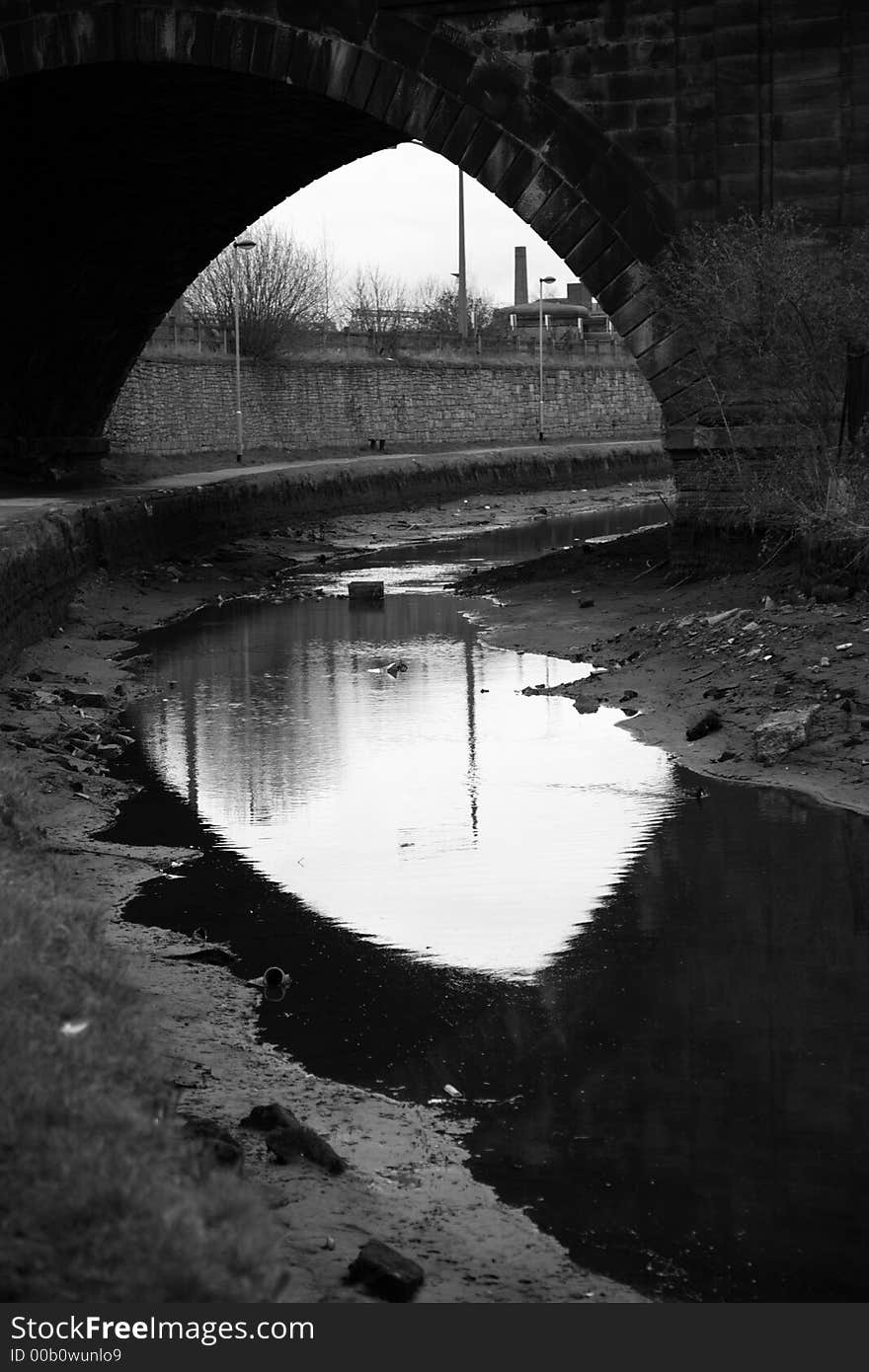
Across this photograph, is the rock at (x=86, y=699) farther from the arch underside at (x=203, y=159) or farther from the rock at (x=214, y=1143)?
the rock at (x=214, y=1143)

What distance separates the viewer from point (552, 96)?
20250 mm

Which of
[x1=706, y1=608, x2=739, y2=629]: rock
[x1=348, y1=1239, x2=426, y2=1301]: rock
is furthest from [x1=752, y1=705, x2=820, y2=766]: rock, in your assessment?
[x1=348, y1=1239, x2=426, y2=1301]: rock

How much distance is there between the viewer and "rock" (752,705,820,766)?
1177cm

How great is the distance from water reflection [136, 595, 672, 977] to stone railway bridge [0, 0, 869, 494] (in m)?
5.09

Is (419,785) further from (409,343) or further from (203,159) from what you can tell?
(409,343)

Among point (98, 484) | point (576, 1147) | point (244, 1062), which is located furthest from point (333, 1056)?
point (98, 484)

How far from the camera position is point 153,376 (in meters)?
43.6

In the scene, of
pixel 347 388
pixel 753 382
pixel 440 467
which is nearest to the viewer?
pixel 753 382

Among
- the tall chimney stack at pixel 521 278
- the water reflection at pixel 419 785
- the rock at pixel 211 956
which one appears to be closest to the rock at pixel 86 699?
the water reflection at pixel 419 785

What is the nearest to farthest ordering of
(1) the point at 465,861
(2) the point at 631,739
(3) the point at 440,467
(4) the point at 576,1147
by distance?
1. (4) the point at 576,1147
2. (1) the point at 465,861
3. (2) the point at 631,739
4. (3) the point at 440,467

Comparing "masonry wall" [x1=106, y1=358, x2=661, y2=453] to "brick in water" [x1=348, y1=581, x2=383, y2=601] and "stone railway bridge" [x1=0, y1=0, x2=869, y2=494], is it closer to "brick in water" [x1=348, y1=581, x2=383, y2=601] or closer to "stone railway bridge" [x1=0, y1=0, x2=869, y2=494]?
"stone railway bridge" [x1=0, y1=0, x2=869, y2=494]

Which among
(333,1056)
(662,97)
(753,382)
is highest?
(662,97)

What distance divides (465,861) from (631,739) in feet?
11.0

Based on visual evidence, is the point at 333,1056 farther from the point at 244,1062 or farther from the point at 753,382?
the point at 753,382
